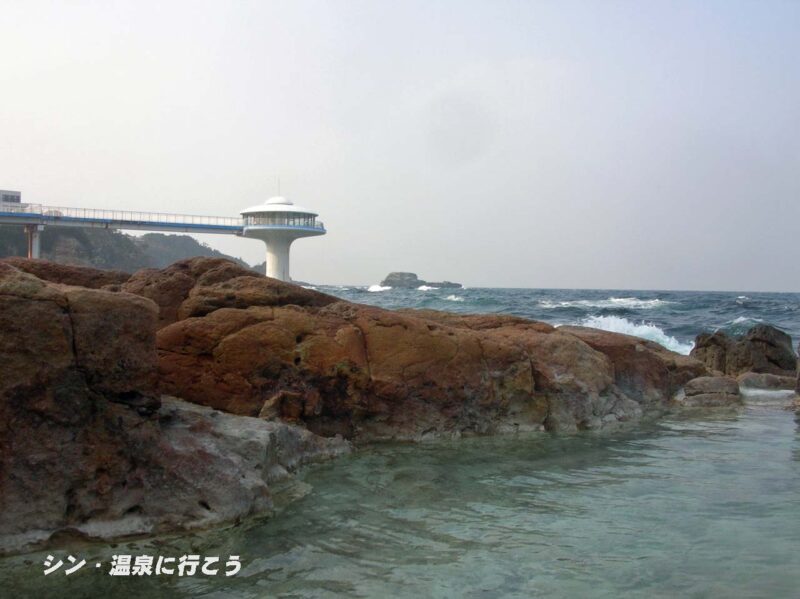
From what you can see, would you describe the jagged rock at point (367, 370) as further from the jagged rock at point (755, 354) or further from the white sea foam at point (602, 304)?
the white sea foam at point (602, 304)

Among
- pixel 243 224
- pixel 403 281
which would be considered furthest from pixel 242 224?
pixel 403 281

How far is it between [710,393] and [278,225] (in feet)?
126

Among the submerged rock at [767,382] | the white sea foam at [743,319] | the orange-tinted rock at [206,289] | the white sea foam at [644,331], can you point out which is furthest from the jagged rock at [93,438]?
the white sea foam at [743,319]

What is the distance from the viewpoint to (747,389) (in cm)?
1536

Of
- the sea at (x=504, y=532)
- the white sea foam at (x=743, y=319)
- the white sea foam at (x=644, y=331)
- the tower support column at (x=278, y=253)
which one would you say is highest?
the tower support column at (x=278, y=253)

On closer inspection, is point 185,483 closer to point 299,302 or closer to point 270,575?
point 270,575

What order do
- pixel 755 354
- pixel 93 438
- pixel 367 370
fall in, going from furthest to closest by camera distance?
pixel 755 354
pixel 367 370
pixel 93 438

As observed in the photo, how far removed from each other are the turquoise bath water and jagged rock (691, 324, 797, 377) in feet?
33.5

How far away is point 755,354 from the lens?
1773cm

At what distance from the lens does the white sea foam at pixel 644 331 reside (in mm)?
26531

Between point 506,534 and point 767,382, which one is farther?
point 767,382

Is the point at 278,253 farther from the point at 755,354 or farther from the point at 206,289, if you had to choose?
the point at 206,289

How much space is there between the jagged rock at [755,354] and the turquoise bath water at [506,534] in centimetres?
1021

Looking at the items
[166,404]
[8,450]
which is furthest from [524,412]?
[8,450]
